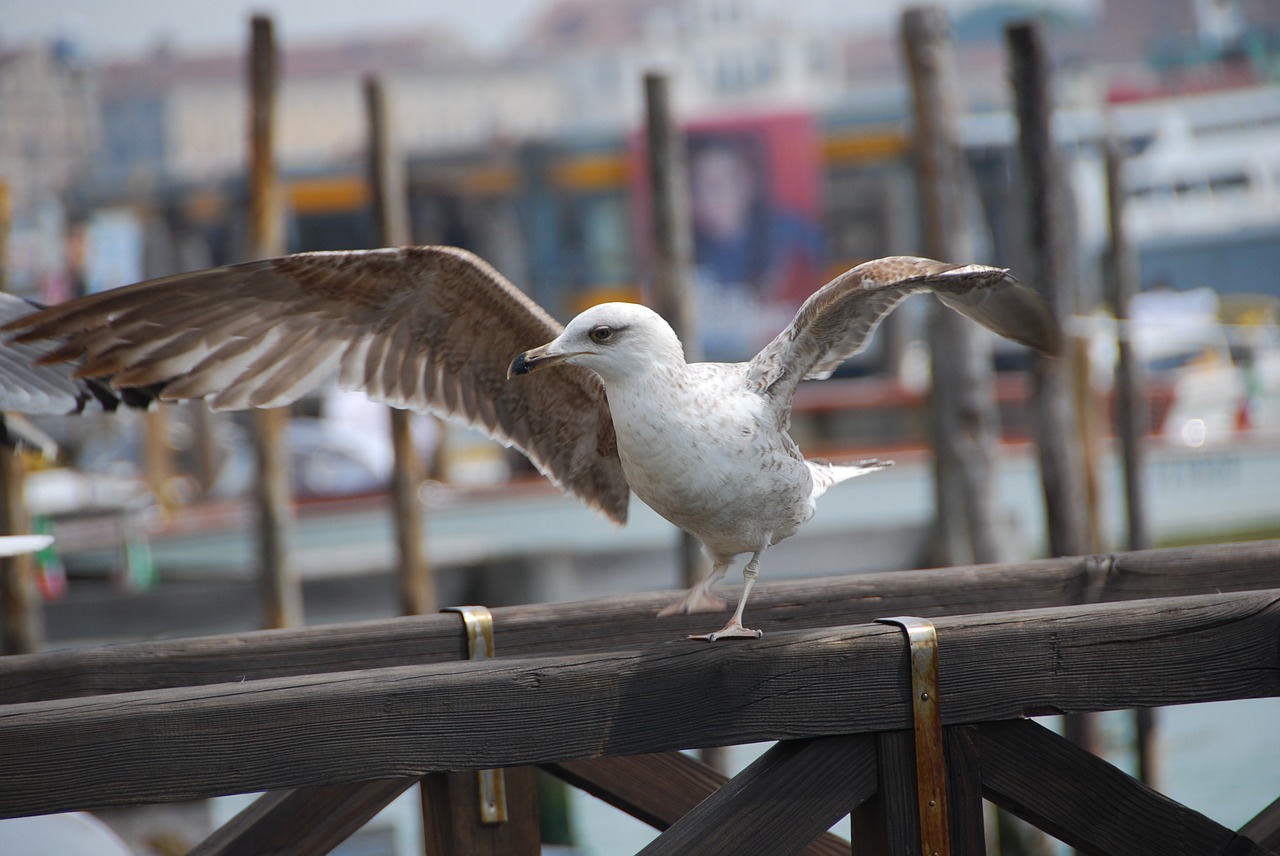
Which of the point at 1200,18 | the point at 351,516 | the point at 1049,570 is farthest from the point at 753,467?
the point at 1200,18

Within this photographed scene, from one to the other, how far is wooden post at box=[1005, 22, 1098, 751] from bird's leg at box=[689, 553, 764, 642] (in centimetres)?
314

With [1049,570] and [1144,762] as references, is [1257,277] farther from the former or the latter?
[1049,570]

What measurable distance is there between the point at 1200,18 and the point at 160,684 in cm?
9026

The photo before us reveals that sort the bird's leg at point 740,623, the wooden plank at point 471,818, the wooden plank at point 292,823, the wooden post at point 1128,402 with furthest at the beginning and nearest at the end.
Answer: the wooden post at point 1128,402
the wooden plank at point 292,823
the wooden plank at point 471,818
the bird's leg at point 740,623

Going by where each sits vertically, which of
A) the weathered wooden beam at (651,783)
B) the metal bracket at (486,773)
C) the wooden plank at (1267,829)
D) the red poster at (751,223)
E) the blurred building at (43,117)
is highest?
the blurred building at (43,117)

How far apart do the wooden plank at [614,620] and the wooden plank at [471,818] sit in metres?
0.26

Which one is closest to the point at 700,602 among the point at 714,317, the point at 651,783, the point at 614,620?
the point at 614,620

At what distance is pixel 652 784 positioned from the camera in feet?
8.72

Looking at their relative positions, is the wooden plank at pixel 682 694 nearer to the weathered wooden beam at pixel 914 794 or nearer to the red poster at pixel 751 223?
the weathered wooden beam at pixel 914 794

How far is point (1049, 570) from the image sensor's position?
2.81 metres

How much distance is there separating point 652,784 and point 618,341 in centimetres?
89

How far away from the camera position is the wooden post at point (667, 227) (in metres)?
6.50

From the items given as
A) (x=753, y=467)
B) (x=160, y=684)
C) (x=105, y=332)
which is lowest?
(x=160, y=684)

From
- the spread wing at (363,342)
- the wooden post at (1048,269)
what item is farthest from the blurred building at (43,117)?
the spread wing at (363,342)
